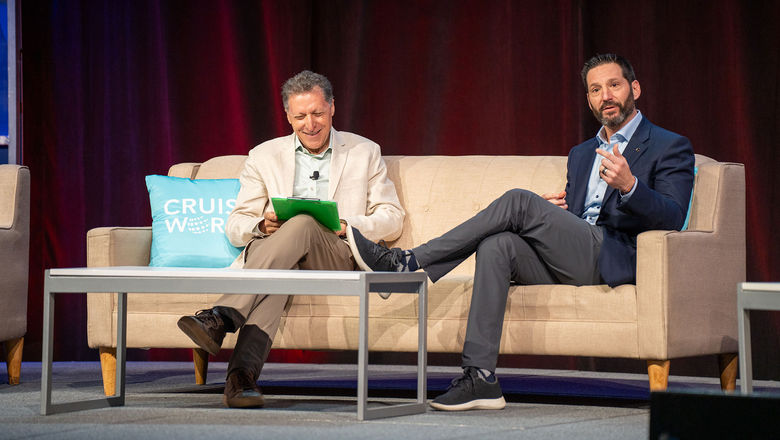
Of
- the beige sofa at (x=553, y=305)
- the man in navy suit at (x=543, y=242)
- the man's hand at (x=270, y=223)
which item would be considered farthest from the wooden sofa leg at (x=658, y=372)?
the man's hand at (x=270, y=223)

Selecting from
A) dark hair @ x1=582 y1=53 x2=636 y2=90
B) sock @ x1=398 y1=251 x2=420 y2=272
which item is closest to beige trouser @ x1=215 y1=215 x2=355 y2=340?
sock @ x1=398 y1=251 x2=420 y2=272

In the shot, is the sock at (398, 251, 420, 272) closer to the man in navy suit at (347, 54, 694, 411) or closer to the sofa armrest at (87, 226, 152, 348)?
the man in navy suit at (347, 54, 694, 411)

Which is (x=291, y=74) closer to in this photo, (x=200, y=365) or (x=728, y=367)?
(x=200, y=365)

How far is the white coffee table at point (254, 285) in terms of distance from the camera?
2.60 metres

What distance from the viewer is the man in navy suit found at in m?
2.87

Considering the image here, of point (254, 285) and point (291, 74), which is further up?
point (291, 74)

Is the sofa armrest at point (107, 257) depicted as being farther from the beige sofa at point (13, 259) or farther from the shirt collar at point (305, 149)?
the shirt collar at point (305, 149)

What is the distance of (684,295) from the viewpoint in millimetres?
2959

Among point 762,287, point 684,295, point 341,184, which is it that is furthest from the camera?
point 341,184

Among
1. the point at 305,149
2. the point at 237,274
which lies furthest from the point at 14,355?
the point at 237,274

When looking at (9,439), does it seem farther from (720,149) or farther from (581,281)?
(720,149)

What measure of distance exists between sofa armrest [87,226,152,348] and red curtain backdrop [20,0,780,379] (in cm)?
138

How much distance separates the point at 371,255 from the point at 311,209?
26cm

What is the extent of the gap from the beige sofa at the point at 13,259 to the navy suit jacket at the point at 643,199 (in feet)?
6.90
